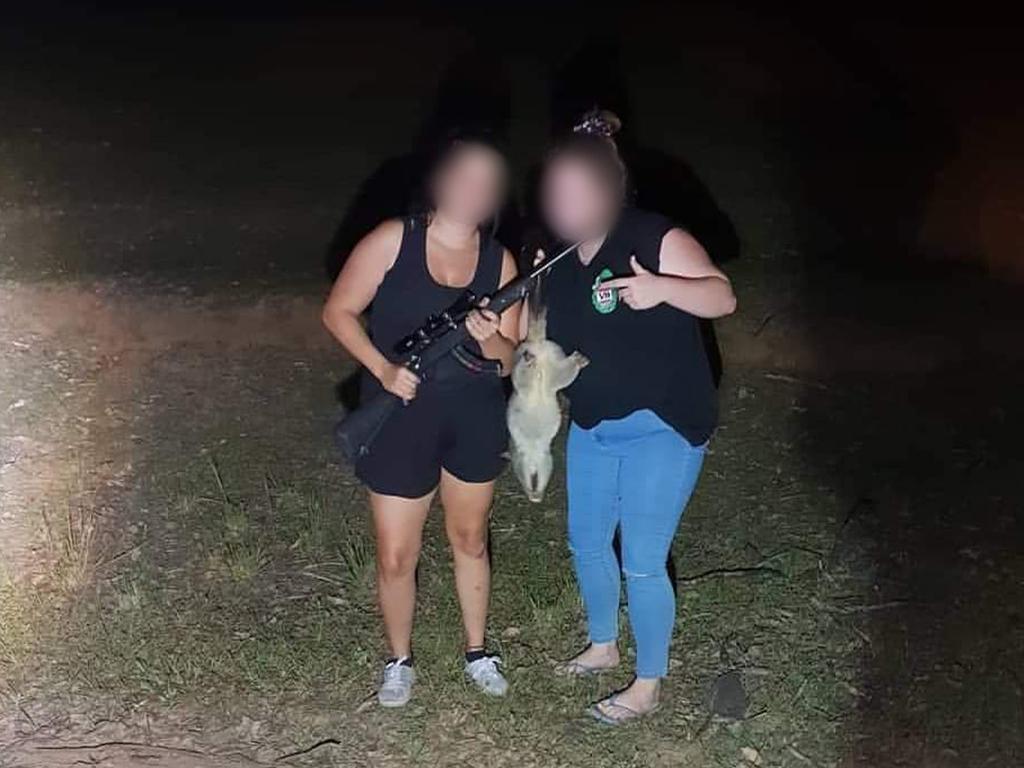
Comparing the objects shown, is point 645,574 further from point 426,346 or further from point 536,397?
point 426,346

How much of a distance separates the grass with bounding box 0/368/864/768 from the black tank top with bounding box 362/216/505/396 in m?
1.13

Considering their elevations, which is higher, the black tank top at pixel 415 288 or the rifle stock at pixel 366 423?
the black tank top at pixel 415 288

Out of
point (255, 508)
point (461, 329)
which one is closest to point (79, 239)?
point (255, 508)

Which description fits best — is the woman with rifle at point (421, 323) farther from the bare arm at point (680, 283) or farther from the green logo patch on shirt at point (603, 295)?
the bare arm at point (680, 283)

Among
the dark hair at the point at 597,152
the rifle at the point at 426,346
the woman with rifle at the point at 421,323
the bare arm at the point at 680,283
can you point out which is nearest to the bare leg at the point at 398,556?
the woman with rifle at the point at 421,323

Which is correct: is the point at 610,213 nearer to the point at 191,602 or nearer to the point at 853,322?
the point at 191,602

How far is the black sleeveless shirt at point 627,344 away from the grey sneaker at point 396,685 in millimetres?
1078

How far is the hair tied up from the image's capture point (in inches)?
124

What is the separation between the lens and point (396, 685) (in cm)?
401

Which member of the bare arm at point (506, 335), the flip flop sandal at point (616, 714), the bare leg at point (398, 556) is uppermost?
the bare arm at point (506, 335)

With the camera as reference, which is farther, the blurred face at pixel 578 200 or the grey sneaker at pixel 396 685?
the grey sneaker at pixel 396 685

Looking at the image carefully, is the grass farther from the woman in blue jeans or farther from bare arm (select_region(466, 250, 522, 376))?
bare arm (select_region(466, 250, 522, 376))

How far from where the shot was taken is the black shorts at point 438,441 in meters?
3.43

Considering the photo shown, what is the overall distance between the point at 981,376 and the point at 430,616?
3.12m
